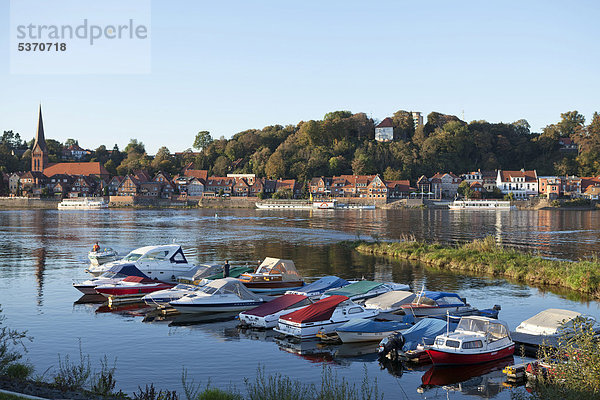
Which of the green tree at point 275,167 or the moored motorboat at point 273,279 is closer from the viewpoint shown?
the moored motorboat at point 273,279

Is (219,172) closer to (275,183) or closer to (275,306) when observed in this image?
(275,183)

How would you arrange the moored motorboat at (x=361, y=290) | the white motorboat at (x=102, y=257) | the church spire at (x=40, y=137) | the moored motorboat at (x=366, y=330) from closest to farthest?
1. the moored motorboat at (x=366, y=330)
2. the moored motorboat at (x=361, y=290)
3. the white motorboat at (x=102, y=257)
4. the church spire at (x=40, y=137)

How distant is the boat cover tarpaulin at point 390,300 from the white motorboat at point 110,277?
13397 mm

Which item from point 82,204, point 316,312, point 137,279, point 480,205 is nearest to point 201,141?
point 82,204

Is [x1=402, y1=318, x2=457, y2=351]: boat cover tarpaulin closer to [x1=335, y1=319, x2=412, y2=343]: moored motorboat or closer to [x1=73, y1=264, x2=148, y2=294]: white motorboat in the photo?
[x1=335, y1=319, x2=412, y2=343]: moored motorboat

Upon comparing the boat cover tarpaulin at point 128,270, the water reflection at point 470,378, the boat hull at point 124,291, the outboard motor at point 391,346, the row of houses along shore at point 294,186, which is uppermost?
the row of houses along shore at point 294,186

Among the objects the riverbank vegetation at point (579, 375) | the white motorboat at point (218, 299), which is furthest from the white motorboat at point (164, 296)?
the riverbank vegetation at point (579, 375)

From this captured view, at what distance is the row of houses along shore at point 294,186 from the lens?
150000 mm

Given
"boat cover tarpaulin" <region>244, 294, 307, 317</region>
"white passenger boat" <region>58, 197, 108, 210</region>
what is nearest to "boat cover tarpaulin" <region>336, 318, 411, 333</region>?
"boat cover tarpaulin" <region>244, 294, 307, 317</region>

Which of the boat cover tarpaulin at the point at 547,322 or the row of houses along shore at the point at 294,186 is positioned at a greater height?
the row of houses along shore at the point at 294,186

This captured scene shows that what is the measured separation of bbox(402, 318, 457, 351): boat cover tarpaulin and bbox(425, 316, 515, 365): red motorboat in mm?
735

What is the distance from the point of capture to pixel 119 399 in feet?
41.1

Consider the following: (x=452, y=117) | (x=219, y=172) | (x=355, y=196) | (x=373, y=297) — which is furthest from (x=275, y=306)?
(x=452, y=117)

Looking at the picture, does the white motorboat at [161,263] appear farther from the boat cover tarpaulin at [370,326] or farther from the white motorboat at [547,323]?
the white motorboat at [547,323]
